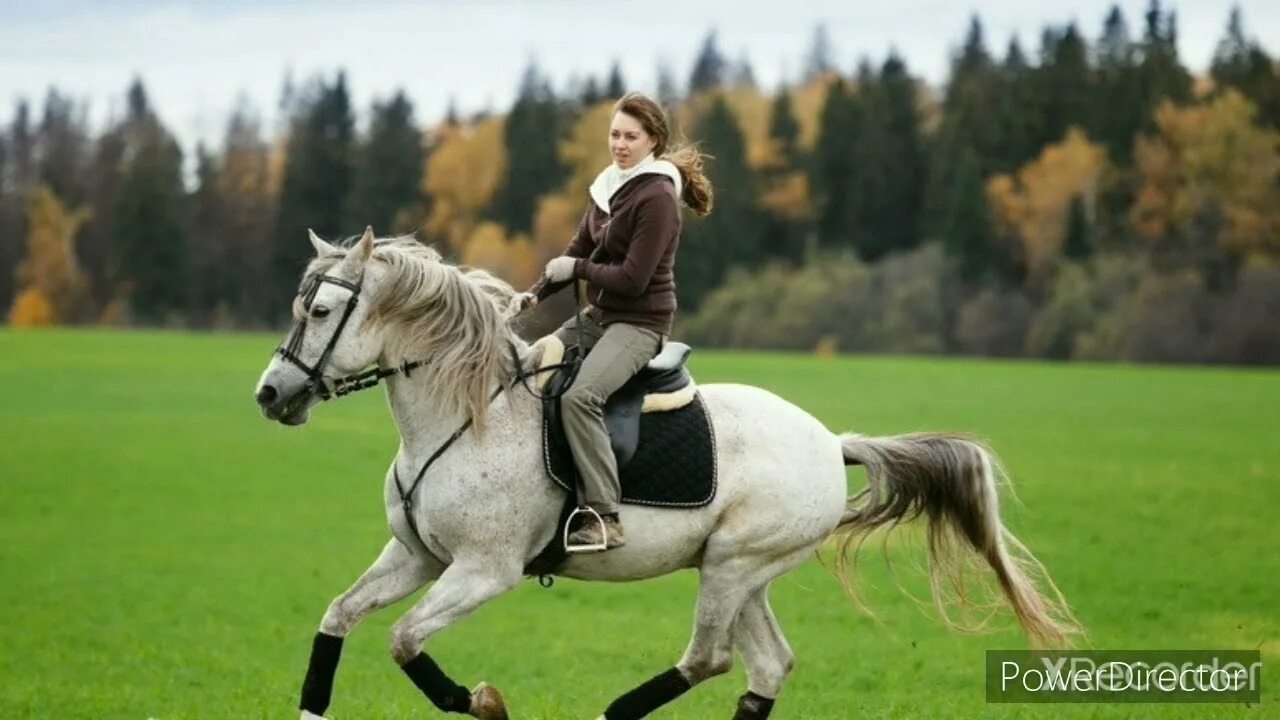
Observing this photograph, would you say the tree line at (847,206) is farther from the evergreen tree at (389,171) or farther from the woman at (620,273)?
the woman at (620,273)

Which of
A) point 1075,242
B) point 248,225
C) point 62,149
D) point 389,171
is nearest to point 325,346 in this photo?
point 1075,242

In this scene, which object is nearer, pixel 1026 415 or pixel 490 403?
pixel 490 403

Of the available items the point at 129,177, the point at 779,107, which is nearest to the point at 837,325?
the point at 779,107

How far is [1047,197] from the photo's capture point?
85188 mm

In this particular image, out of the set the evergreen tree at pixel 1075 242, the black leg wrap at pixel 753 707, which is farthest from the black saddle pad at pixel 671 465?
the evergreen tree at pixel 1075 242

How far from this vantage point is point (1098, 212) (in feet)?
278

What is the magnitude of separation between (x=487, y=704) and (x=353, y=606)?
0.77m

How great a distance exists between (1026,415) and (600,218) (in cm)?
3443

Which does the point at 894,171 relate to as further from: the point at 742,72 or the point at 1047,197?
the point at 742,72

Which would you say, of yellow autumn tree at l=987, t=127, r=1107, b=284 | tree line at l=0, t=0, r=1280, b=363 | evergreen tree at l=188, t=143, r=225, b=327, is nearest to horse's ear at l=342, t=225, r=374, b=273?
tree line at l=0, t=0, r=1280, b=363

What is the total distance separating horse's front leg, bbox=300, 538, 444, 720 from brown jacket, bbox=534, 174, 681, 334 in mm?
1453

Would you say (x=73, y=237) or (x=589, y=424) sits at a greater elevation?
(x=589, y=424)

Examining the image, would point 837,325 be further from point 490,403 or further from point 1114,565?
point 490,403

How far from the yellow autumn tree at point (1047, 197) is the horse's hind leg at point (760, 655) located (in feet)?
249
